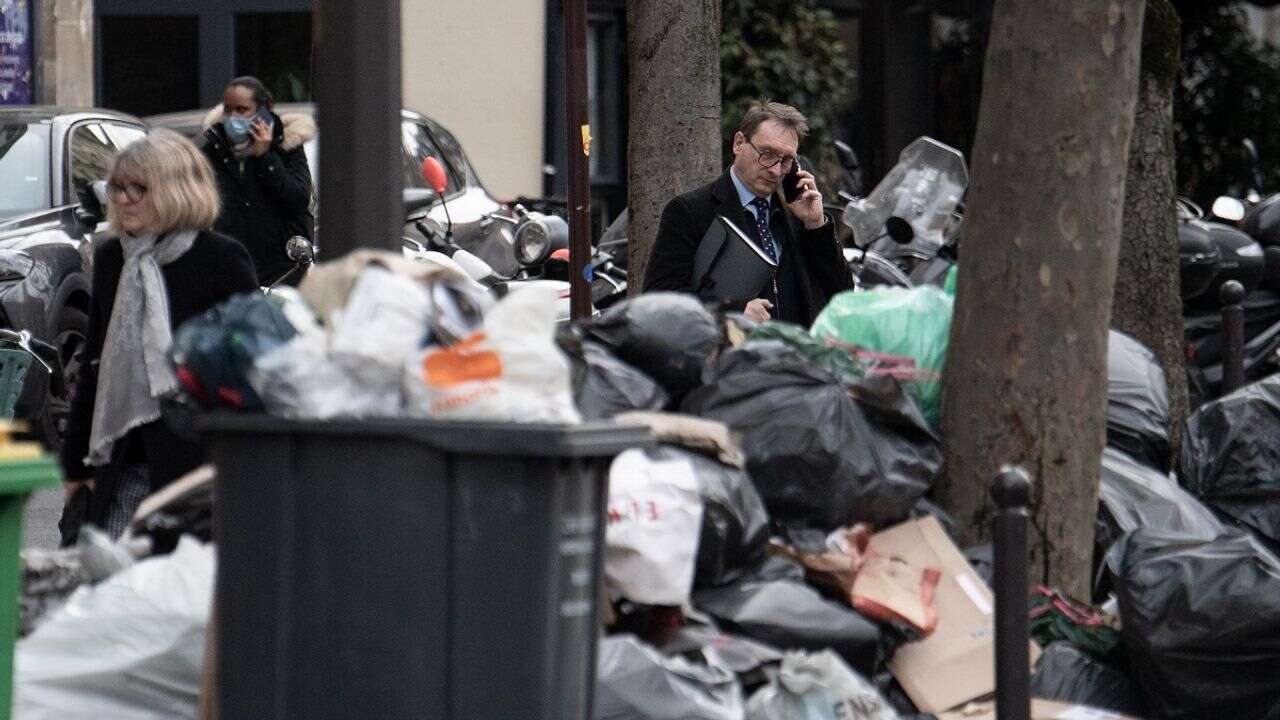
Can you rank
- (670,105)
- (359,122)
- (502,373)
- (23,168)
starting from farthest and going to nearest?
(23,168)
(670,105)
(359,122)
(502,373)

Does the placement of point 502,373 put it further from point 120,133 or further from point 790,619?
point 120,133

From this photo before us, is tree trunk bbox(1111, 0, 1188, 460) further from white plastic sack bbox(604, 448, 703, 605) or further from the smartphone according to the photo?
white plastic sack bbox(604, 448, 703, 605)

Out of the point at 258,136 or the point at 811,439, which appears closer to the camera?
the point at 811,439

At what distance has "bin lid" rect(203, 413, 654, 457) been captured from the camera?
3736 mm

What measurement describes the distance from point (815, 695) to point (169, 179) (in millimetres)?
2393

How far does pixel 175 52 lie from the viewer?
20062mm

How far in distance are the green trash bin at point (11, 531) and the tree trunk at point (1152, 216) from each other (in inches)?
256

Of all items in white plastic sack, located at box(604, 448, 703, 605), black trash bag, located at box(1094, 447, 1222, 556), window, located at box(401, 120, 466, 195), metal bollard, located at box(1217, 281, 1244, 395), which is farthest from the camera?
window, located at box(401, 120, 466, 195)

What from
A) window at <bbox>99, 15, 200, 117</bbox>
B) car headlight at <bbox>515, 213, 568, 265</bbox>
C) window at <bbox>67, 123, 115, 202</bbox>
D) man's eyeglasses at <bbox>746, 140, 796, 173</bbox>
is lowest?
car headlight at <bbox>515, 213, 568, 265</bbox>

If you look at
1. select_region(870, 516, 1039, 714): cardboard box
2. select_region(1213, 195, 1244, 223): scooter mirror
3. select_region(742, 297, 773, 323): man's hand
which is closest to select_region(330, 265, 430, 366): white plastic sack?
select_region(870, 516, 1039, 714): cardboard box

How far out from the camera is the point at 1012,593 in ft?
15.1

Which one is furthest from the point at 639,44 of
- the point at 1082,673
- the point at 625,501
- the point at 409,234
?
the point at 625,501

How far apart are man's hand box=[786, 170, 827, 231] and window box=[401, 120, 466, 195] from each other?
18.3 ft

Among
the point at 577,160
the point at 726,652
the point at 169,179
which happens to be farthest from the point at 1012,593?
the point at 577,160
